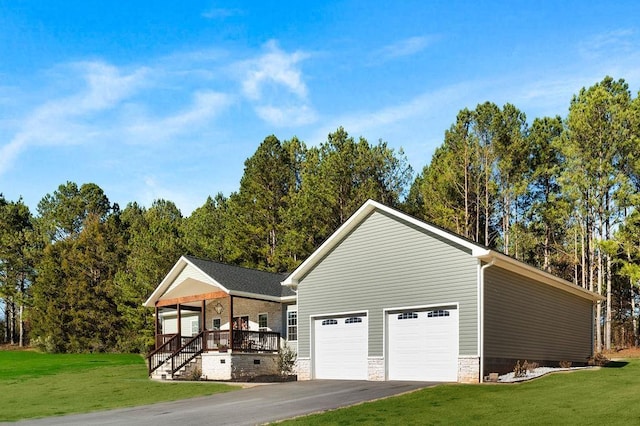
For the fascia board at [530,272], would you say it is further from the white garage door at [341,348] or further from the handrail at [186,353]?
the handrail at [186,353]

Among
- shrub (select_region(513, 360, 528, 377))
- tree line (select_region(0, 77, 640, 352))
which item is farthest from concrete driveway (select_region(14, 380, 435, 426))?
tree line (select_region(0, 77, 640, 352))

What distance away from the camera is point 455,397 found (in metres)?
15.6

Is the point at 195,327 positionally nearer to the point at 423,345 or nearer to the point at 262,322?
the point at 262,322

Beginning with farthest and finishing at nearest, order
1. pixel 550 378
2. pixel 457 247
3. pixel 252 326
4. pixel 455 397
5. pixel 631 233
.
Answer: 1. pixel 631 233
2. pixel 252 326
3. pixel 457 247
4. pixel 550 378
5. pixel 455 397

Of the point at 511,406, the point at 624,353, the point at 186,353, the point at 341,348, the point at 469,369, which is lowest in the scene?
the point at 624,353

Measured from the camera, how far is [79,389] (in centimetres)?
2383

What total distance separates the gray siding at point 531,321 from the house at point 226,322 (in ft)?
32.2

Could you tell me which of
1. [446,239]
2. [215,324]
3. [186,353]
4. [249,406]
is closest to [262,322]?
[186,353]

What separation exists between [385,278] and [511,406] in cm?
872

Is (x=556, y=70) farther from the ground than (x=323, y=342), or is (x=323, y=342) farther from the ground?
(x=556, y=70)

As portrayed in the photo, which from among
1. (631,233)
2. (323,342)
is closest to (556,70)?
(323,342)

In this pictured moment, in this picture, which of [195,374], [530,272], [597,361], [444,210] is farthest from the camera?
[444,210]

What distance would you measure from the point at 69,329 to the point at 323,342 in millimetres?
34717

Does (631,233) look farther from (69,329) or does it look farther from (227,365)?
(69,329)
